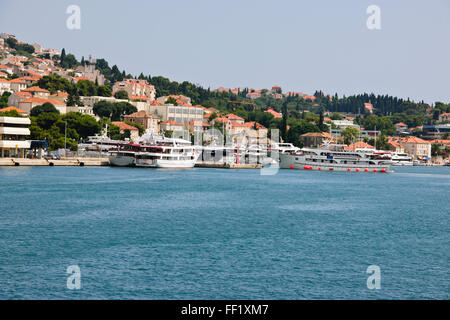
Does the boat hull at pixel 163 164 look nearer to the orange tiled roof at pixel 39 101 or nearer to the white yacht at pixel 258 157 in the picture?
the white yacht at pixel 258 157

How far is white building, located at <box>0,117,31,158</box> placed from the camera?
220ft

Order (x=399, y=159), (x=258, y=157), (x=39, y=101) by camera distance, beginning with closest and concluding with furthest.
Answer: (x=258, y=157)
(x=39, y=101)
(x=399, y=159)

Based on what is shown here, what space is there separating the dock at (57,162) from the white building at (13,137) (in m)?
3.20

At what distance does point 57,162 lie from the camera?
6825 cm

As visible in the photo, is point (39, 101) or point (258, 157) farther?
point (39, 101)

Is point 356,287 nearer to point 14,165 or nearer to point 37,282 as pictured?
point 37,282

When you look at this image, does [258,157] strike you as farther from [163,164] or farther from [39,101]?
[39,101]

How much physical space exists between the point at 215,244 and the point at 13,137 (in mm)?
51649

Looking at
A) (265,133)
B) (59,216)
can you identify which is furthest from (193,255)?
(265,133)

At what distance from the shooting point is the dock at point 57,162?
63.6 m

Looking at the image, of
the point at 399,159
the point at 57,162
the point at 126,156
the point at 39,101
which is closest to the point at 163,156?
the point at 126,156

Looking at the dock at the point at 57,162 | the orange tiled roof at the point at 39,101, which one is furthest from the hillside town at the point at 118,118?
the dock at the point at 57,162

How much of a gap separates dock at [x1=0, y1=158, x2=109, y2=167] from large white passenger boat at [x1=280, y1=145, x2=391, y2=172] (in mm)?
27737

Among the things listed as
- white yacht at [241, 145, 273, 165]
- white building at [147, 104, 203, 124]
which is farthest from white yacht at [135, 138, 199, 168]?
white building at [147, 104, 203, 124]
